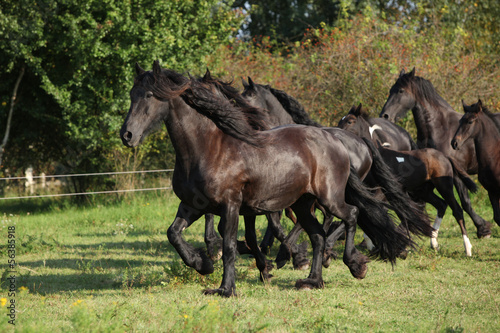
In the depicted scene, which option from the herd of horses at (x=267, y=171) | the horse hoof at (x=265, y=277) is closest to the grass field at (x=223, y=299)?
the horse hoof at (x=265, y=277)

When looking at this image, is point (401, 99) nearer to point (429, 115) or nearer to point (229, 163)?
point (429, 115)

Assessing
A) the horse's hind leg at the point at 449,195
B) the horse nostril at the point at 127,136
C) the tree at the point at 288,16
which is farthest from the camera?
the tree at the point at 288,16

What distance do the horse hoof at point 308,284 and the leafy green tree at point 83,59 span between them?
8.45m

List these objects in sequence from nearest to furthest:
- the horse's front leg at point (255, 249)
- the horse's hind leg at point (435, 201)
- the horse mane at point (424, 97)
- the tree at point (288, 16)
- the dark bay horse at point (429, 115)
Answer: the horse's front leg at point (255, 249) → the horse's hind leg at point (435, 201) → the dark bay horse at point (429, 115) → the horse mane at point (424, 97) → the tree at point (288, 16)

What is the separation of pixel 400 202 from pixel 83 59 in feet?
28.6

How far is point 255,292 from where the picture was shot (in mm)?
5969

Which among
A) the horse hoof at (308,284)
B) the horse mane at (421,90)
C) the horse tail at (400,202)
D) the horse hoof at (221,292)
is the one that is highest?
the horse mane at (421,90)

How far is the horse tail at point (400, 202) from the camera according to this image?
717cm

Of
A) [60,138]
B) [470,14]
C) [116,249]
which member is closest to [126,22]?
[60,138]

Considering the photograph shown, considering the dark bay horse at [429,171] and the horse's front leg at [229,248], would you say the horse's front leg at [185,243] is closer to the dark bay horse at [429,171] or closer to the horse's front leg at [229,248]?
the horse's front leg at [229,248]

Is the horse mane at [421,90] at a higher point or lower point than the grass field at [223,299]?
higher

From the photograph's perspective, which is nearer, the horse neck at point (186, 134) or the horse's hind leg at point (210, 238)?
the horse neck at point (186, 134)

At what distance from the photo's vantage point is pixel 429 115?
10.1m

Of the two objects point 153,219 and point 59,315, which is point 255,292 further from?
point 153,219
